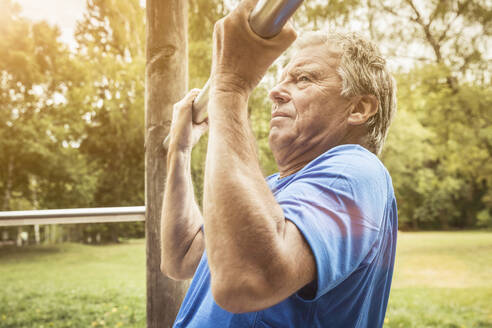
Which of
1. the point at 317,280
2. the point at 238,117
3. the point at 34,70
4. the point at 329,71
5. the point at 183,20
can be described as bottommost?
the point at 317,280

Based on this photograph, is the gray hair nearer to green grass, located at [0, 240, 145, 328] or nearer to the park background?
the park background

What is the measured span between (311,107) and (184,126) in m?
0.66

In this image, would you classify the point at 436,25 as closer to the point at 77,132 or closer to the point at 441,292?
the point at 441,292

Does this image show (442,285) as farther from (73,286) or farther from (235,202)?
(235,202)

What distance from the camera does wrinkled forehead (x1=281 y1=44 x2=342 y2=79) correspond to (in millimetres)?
1211

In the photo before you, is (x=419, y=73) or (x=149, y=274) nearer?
(x=149, y=274)

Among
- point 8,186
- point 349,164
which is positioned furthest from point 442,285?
point 8,186

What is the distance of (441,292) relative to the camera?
376 inches

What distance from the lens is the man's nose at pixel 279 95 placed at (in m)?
1.24

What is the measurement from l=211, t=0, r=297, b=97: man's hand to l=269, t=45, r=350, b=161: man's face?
0.30m

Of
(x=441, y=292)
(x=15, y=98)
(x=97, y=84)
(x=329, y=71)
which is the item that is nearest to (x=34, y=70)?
(x=15, y=98)

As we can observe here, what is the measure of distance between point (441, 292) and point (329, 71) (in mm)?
9935

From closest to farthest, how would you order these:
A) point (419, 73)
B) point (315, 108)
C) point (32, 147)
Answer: point (315, 108) → point (419, 73) → point (32, 147)

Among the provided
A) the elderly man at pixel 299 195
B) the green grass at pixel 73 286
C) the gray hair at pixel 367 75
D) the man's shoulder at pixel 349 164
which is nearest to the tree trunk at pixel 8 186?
the green grass at pixel 73 286
